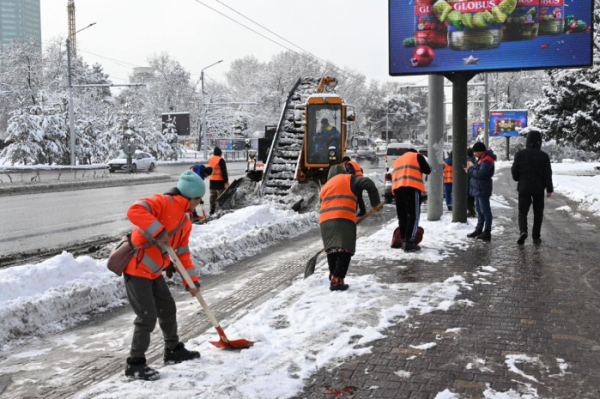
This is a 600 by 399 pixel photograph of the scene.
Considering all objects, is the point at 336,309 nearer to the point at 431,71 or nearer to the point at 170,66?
the point at 431,71

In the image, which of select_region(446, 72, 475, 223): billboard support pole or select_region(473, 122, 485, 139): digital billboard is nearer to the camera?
select_region(446, 72, 475, 223): billboard support pole

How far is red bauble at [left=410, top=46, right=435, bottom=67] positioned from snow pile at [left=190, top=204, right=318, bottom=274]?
3.97 meters

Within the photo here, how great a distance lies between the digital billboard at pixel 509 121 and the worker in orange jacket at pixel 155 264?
53036 mm

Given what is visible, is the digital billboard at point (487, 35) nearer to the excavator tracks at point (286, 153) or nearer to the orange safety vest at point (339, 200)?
the orange safety vest at point (339, 200)

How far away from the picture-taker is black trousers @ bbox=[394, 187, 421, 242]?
9.49 metres

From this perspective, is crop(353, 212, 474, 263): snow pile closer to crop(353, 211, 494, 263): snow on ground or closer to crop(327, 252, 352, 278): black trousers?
crop(353, 211, 494, 263): snow on ground

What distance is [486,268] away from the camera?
8242 mm

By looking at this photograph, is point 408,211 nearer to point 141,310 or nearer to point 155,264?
point 155,264

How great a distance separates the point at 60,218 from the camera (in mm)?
15273

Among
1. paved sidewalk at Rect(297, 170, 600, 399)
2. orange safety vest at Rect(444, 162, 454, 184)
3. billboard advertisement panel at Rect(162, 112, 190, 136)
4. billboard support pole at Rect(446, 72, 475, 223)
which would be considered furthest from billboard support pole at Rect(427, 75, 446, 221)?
billboard advertisement panel at Rect(162, 112, 190, 136)

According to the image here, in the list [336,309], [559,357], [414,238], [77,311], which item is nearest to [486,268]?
[414,238]

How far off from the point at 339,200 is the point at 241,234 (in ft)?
13.1

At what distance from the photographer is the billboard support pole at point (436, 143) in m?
12.6

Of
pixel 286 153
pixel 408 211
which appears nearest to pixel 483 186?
pixel 408 211
